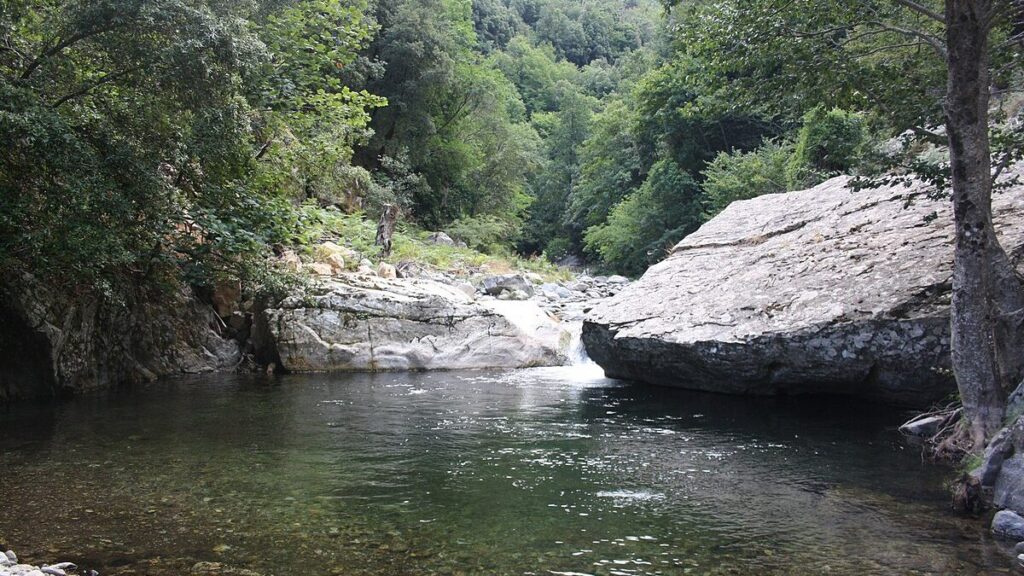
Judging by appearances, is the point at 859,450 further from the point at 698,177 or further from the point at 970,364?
the point at 698,177

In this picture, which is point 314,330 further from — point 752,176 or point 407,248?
point 752,176

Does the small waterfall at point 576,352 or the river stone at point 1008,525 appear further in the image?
the small waterfall at point 576,352

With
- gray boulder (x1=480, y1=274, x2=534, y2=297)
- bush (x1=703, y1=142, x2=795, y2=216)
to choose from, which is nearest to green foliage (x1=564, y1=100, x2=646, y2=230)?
bush (x1=703, y1=142, x2=795, y2=216)

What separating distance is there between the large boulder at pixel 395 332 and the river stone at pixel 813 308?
294cm

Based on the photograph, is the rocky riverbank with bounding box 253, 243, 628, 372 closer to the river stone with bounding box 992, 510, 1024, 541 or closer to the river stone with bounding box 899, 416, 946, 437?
the river stone with bounding box 899, 416, 946, 437

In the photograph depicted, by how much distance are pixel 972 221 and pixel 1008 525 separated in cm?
260

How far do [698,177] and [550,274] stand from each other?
9.39 meters

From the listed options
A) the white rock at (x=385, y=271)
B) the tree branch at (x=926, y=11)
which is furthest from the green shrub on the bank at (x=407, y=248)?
the tree branch at (x=926, y=11)

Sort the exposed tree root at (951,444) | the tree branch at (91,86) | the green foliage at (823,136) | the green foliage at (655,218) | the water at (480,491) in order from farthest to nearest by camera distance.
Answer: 1. the green foliage at (655,218)
2. the green foliage at (823,136)
3. the tree branch at (91,86)
4. the exposed tree root at (951,444)
5. the water at (480,491)

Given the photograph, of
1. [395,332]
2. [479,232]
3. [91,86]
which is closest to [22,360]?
[91,86]

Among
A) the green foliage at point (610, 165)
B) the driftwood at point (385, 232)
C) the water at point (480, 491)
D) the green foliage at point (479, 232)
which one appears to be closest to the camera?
the water at point (480, 491)

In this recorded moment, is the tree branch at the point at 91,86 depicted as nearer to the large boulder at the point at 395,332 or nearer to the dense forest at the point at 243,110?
the dense forest at the point at 243,110

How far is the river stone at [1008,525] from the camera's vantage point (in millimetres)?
4547

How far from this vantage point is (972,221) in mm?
5922
